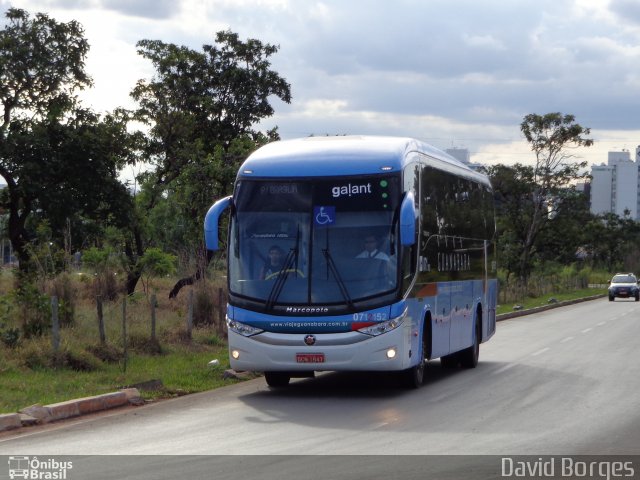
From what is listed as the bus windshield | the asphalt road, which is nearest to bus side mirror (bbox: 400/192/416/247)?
the bus windshield

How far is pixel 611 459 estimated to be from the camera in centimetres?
1023

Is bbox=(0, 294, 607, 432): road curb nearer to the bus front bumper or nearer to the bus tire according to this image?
the bus front bumper

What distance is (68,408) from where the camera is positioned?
13.5 m

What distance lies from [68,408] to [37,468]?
3.91 meters

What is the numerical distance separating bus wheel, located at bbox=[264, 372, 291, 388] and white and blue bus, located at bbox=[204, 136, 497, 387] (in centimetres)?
78

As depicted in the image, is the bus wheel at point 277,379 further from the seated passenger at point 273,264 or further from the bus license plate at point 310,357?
the seated passenger at point 273,264

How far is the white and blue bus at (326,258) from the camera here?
15016 mm

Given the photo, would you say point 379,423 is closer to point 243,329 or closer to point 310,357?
point 310,357

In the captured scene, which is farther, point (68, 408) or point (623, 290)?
point (623, 290)

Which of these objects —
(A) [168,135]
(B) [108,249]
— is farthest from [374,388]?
(A) [168,135]

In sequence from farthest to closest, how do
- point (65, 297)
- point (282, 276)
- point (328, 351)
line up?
point (65, 297)
point (282, 276)
point (328, 351)

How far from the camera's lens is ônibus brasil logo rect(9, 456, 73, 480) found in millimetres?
9297

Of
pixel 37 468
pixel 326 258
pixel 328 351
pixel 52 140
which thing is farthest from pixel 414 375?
pixel 52 140

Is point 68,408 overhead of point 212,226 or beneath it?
beneath
